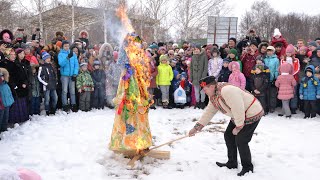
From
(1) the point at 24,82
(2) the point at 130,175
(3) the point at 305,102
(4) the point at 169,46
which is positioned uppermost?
(4) the point at 169,46

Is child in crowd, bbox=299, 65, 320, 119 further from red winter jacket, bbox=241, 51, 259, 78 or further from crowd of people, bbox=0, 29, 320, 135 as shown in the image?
red winter jacket, bbox=241, 51, 259, 78

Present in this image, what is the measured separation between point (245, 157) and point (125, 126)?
1.90 m

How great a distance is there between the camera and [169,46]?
41.0 ft

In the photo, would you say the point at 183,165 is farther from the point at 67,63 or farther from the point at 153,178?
the point at 67,63

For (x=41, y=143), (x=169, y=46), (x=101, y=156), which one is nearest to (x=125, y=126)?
(x=101, y=156)

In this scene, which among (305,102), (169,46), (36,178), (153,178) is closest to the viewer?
(36,178)

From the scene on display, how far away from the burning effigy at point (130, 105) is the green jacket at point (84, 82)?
156 inches

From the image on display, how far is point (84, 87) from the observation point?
914 centimetres

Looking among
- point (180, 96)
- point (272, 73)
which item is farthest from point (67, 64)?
point (272, 73)

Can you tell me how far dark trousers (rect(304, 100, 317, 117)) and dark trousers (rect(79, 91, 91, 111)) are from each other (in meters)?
5.74

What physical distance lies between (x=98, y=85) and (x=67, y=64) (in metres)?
1.10

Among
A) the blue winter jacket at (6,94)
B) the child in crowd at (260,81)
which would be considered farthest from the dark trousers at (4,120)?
the child in crowd at (260,81)

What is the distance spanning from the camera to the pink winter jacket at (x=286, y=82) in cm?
855

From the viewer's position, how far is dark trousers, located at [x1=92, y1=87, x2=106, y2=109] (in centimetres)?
951
